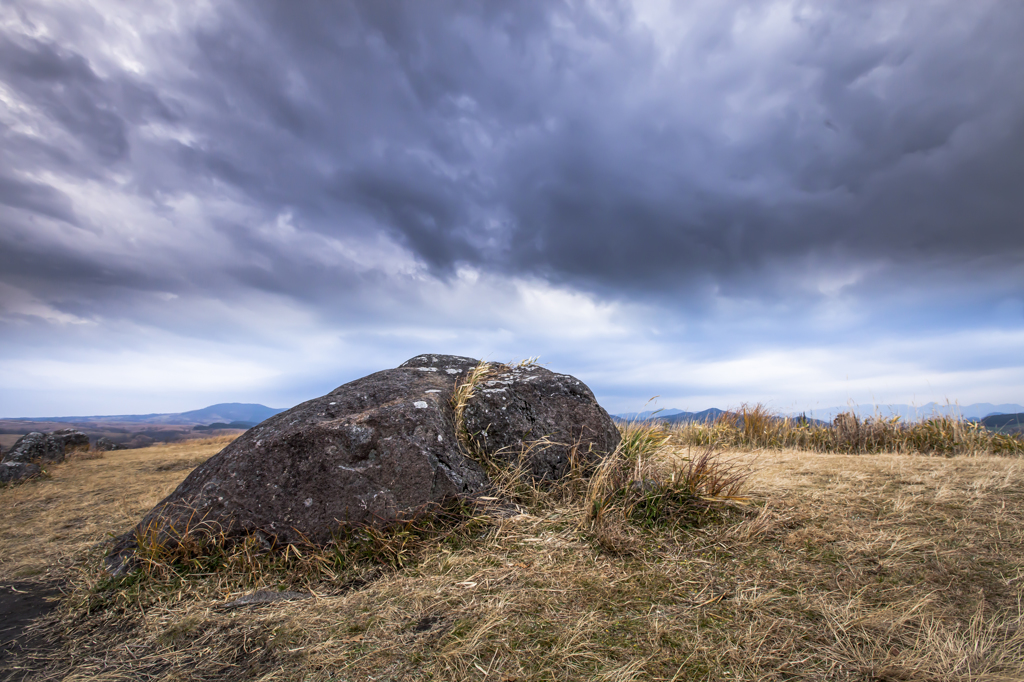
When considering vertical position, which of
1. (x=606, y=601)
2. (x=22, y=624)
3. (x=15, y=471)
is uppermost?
(x=606, y=601)

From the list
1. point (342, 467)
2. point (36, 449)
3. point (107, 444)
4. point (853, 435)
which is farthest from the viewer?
point (107, 444)

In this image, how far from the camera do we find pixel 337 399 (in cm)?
462

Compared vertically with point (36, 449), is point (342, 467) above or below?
above

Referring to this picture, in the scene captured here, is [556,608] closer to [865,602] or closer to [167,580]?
[865,602]

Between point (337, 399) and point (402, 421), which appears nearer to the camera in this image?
point (402, 421)

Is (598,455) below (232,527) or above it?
above

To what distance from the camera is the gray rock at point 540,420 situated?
4.66 m

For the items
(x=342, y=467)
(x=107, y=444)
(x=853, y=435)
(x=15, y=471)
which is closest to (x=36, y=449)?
(x=15, y=471)

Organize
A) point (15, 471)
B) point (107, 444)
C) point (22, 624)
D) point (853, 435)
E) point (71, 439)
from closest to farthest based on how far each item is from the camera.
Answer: point (22, 624), point (15, 471), point (853, 435), point (71, 439), point (107, 444)

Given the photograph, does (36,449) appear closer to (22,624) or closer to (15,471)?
(15,471)

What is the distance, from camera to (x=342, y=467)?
3875mm

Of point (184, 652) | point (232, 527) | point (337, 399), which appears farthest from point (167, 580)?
point (337, 399)

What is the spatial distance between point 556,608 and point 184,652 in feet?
7.02

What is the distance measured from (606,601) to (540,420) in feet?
6.95
